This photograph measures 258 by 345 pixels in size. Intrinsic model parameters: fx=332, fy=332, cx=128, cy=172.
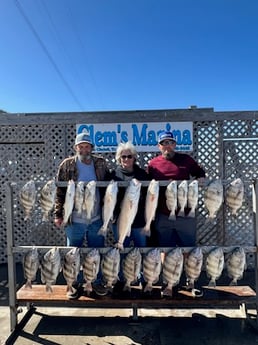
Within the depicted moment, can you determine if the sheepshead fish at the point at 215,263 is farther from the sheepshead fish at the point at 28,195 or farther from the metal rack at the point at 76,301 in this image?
the sheepshead fish at the point at 28,195

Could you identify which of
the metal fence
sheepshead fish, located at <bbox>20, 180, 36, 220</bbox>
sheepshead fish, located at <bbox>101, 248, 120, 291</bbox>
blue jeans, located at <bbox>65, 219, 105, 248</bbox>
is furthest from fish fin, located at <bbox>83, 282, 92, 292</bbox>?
the metal fence

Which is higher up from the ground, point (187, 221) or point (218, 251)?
point (187, 221)

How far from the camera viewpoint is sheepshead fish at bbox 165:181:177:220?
2.98 m

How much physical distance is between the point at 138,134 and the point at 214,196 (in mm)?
2335

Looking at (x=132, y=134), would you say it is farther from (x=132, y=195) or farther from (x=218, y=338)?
(x=218, y=338)

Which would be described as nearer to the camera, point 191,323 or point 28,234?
point 191,323

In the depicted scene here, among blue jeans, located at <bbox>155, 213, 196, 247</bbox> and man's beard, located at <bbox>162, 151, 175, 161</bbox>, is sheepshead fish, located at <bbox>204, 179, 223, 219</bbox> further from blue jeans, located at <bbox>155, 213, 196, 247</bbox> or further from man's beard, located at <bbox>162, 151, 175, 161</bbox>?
man's beard, located at <bbox>162, 151, 175, 161</bbox>

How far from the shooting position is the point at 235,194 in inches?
116

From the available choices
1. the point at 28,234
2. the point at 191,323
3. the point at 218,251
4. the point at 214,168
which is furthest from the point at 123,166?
the point at 28,234

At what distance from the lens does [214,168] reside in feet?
16.6

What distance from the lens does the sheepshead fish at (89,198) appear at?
9.80 feet

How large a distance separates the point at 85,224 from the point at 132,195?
673 mm

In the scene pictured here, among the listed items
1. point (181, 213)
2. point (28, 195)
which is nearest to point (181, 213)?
point (181, 213)

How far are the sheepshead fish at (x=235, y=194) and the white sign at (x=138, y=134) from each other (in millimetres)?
2126
